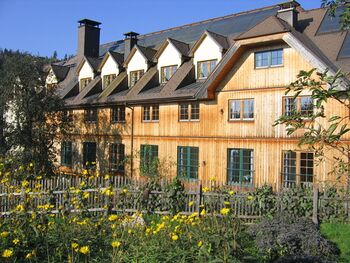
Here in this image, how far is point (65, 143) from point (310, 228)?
23.6 m

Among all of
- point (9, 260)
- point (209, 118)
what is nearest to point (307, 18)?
point (209, 118)

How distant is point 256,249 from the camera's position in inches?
374

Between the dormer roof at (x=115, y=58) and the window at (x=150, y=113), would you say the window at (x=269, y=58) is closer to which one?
the window at (x=150, y=113)

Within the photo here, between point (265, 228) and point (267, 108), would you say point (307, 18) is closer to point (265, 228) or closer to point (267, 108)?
point (267, 108)

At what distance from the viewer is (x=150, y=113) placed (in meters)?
24.1

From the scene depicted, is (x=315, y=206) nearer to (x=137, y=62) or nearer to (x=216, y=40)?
(x=216, y=40)

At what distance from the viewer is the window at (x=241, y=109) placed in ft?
64.4

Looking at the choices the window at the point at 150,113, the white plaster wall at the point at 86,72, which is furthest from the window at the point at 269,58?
the white plaster wall at the point at 86,72

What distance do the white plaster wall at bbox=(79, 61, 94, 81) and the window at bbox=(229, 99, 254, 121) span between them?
48.3ft

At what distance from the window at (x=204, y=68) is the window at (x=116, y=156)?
7396 mm

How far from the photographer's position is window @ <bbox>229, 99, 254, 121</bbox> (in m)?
19.6

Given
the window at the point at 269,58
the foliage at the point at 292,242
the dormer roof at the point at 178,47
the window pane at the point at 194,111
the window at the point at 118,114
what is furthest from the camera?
the window at the point at 118,114

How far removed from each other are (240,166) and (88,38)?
836 inches

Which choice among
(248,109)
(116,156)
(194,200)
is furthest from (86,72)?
(194,200)
